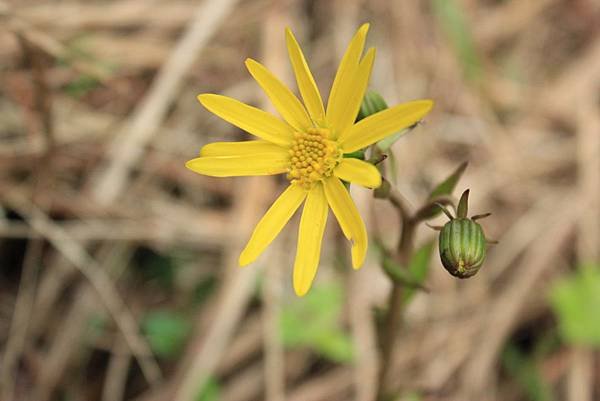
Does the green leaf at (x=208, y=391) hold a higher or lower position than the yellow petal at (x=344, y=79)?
lower

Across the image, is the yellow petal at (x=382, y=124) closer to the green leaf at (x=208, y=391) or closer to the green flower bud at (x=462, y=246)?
the green flower bud at (x=462, y=246)

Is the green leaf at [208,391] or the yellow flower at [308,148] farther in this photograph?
the green leaf at [208,391]

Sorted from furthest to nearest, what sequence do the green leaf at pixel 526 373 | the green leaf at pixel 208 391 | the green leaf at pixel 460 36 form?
the green leaf at pixel 460 36
the green leaf at pixel 526 373
the green leaf at pixel 208 391

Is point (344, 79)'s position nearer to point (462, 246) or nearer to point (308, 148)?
point (308, 148)

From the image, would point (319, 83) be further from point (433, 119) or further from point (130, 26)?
point (130, 26)

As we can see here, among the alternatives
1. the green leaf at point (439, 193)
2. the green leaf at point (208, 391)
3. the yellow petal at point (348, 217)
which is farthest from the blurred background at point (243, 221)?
the yellow petal at point (348, 217)

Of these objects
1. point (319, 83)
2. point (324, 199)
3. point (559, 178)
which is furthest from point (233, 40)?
point (324, 199)
